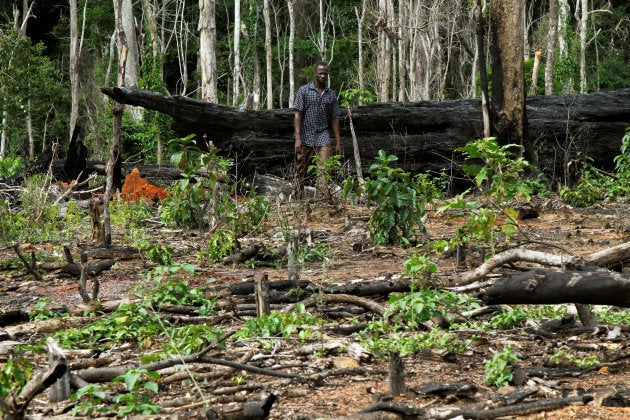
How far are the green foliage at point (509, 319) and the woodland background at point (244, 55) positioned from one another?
7270 mm

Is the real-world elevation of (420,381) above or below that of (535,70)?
below

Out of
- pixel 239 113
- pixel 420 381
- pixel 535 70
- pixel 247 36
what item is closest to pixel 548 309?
pixel 420 381

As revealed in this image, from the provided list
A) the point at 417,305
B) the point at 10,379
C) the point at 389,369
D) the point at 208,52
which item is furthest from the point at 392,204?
the point at 208,52

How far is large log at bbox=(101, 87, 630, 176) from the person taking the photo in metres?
12.2

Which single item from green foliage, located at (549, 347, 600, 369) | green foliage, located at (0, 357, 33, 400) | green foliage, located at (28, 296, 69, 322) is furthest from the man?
→ green foliage, located at (0, 357, 33, 400)

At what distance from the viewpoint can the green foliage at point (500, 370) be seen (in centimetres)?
296

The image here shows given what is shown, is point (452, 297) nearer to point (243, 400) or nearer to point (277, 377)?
point (277, 377)

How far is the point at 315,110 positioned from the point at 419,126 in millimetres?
2839

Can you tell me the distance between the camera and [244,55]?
3114 cm

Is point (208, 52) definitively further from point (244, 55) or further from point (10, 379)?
point (244, 55)

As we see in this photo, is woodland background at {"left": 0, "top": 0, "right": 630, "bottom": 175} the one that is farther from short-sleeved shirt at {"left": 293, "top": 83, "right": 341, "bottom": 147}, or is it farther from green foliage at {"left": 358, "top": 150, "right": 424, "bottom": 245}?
green foliage at {"left": 358, "top": 150, "right": 424, "bottom": 245}

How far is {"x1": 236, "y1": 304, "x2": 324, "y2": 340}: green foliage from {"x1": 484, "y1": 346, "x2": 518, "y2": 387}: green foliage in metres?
1.05

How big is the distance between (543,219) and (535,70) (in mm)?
14433

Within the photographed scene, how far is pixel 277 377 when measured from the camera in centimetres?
316
